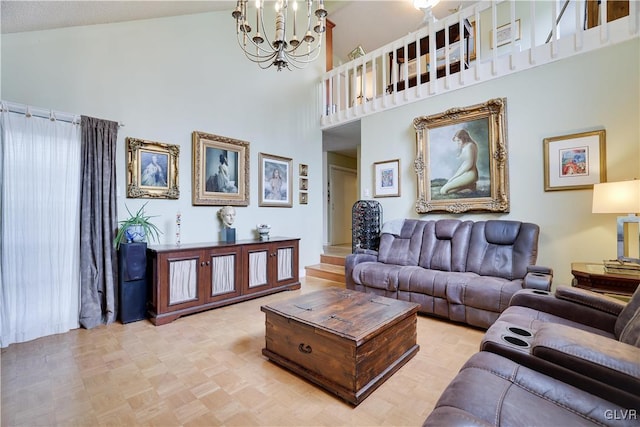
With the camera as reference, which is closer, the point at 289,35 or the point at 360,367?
the point at 360,367

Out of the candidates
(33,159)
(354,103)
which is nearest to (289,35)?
(354,103)

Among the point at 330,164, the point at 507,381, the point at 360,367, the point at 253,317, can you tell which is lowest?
the point at 253,317

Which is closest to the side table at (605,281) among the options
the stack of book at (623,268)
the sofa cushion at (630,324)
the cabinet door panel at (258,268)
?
the stack of book at (623,268)

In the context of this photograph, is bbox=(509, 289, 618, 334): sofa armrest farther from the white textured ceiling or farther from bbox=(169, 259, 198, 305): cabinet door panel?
the white textured ceiling

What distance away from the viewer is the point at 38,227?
2.45 metres

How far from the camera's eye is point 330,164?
675 centimetres

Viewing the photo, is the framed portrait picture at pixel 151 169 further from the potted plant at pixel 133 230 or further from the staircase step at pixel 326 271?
the staircase step at pixel 326 271

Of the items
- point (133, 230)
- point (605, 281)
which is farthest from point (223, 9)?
point (605, 281)

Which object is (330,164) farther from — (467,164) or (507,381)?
(507,381)

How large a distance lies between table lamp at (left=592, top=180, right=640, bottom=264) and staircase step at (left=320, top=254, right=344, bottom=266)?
3.31 m

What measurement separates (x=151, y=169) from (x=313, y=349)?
9.13 feet

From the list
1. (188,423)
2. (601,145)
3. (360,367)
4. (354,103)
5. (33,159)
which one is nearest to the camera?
(188,423)

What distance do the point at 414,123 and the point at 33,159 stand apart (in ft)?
14.2

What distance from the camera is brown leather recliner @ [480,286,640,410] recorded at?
86 centimetres
